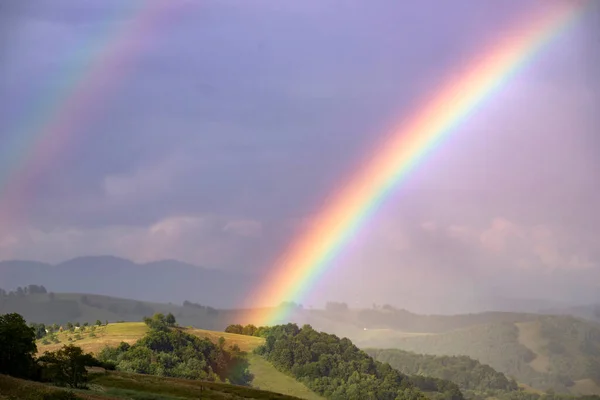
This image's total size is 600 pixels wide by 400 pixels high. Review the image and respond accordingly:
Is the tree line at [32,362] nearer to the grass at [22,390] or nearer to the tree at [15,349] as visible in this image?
the tree at [15,349]

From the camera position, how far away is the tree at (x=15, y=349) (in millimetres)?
95500

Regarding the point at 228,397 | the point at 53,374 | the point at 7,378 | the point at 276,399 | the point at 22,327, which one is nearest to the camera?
the point at 7,378

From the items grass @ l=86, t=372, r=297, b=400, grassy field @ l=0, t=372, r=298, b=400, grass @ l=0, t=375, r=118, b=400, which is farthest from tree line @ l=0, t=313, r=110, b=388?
grass @ l=0, t=375, r=118, b=400

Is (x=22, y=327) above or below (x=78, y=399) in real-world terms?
above

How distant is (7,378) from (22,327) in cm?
2169

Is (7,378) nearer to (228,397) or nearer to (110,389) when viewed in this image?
(110,389)

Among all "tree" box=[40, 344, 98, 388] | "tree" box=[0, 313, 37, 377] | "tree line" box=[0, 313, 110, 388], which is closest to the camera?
"tree" box=[40, 344, 98, 388]

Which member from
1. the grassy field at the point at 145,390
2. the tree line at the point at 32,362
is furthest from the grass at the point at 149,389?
the tree line at the point at 32,362

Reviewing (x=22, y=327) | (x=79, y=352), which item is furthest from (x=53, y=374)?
(x=22, y=327)

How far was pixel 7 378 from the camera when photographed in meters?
80.5

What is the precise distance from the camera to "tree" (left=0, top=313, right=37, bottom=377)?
9550 centimetres

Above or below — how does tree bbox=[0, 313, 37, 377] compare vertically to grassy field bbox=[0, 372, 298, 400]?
above

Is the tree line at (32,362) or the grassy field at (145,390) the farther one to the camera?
the tree line at (32,362)

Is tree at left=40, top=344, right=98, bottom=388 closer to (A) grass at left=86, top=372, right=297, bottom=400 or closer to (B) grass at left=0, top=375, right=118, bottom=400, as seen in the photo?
(A) grass at left=86, top=372, right=297, bottom=400
